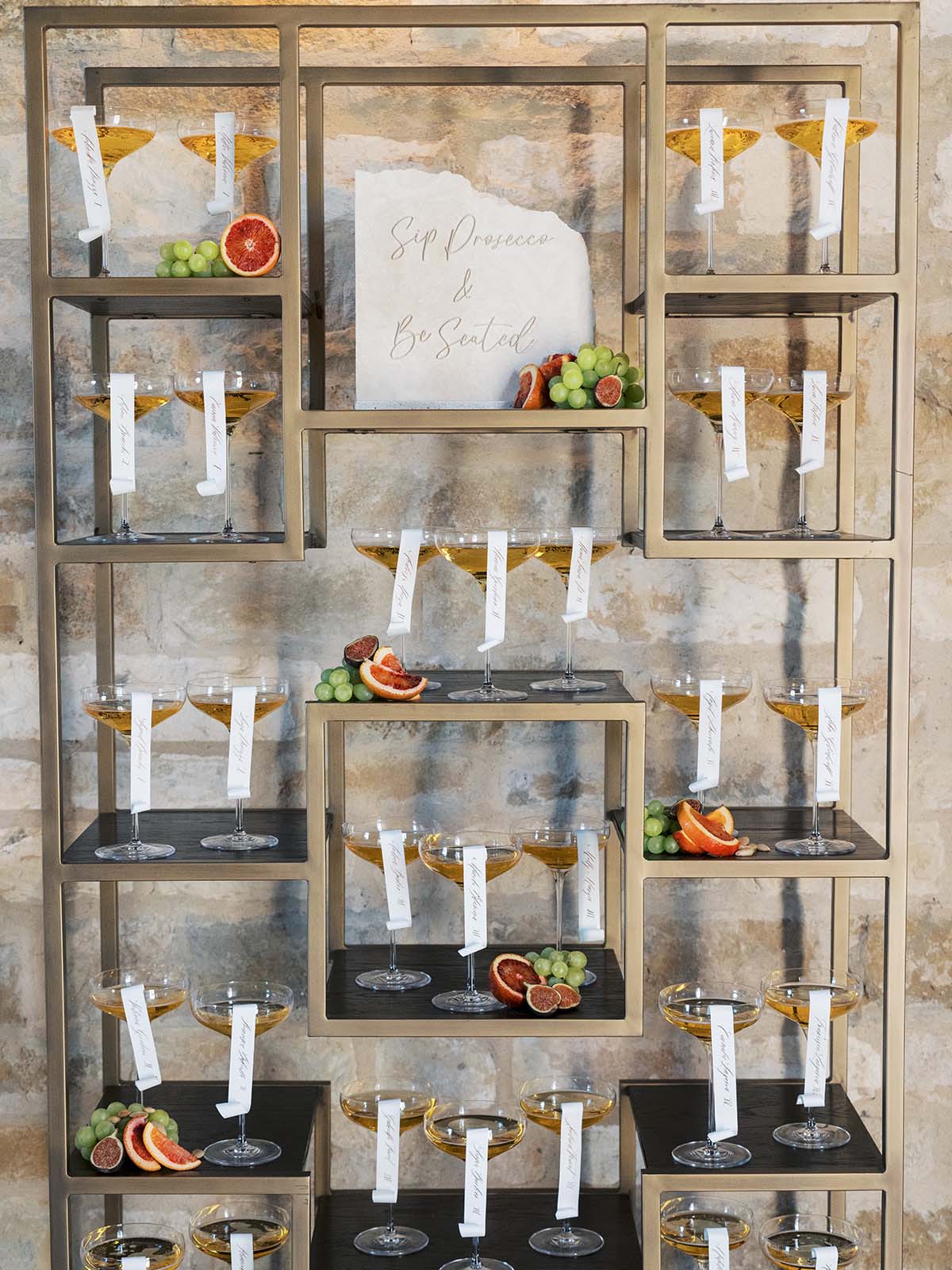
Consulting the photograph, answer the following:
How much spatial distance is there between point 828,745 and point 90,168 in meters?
1.38

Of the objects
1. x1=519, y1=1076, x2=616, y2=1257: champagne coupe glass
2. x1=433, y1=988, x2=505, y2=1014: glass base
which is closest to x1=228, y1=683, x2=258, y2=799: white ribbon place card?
x1=433, y1=988, x2=505, y2=1014: glass base

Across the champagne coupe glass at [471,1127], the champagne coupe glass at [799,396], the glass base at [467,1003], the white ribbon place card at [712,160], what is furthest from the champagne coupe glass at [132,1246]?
the white ribbon place card at [712,160]

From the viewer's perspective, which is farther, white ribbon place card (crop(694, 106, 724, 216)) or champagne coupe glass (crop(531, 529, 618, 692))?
champagne coupe glass (crop(531, 529, 618, 692))

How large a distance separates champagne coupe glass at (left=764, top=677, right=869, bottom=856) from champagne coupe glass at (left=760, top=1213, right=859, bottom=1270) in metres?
0.59

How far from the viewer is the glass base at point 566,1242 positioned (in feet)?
6.77

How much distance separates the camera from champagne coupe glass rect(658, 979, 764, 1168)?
198 centimetres

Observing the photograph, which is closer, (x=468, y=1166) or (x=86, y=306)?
(x=468, y=1166)

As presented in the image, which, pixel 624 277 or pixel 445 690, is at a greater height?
pixel 624 277

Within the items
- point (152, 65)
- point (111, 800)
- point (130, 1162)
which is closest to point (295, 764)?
point (111, 800)

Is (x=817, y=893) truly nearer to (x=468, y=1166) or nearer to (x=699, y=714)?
(x=699, y=714)

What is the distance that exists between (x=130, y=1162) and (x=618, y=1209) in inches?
32.7

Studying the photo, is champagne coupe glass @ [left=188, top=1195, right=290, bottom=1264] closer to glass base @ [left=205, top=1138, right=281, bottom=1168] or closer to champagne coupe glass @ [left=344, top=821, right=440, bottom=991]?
glass base @ [left=205, top=1138, right=281, bottom=1168]

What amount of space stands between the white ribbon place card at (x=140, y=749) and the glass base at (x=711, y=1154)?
0.97m

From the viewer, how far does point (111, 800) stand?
2.26m
